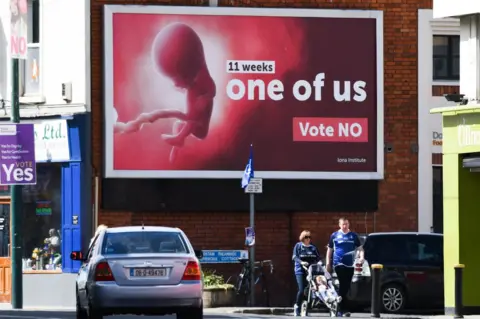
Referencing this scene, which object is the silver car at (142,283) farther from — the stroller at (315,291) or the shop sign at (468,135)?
the shop sign at (468,135)

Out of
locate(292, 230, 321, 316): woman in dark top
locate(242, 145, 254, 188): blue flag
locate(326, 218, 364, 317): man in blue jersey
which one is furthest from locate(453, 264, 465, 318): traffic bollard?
locate(242, 145, 254, 188): blue flag

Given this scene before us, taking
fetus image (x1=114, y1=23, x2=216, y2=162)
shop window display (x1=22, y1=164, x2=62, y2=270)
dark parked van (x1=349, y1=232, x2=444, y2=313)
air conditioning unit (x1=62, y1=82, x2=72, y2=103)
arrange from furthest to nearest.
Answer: shop window display (x1=22, y1=164, x2=62, y2=270) < fetus image (x1=114, y1=23, x2=216, y2=162) < air conditioning unit (x1=62, y1=82, x2=72, y2=103) < dark parked van (x1=349, y1=232, x2=444, y2=313)

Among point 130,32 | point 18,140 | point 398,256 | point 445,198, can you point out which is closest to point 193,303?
point 445,198

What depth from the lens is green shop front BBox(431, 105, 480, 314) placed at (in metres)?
26.3

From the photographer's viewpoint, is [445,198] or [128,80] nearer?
[445,198]

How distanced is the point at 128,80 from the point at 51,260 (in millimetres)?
4360

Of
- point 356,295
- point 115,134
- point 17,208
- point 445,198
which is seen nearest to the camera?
point 445,198

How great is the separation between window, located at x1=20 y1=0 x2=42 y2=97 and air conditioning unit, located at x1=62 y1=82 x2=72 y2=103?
3.00 feet

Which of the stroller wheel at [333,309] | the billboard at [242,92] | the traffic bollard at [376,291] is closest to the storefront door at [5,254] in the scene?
the billboard at [242,92]

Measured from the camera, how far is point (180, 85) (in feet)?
110

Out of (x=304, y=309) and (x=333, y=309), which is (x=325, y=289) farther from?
(x=304, y=309)

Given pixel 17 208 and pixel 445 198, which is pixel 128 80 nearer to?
pixel 17 208

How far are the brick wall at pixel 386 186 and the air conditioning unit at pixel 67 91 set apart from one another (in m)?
2.37

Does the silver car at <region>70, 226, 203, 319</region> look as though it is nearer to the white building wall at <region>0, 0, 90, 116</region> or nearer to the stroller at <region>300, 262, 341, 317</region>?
the stroller at <region>300, 262, 341, 317</region>
